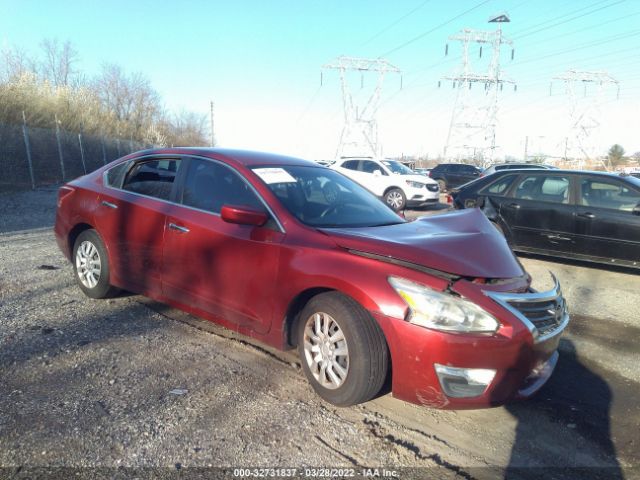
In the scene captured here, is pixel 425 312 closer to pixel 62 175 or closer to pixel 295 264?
pixel 295 264

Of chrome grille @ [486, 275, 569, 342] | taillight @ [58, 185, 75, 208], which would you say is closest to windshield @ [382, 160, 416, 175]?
taillight @ [58, 185, 75, 208]

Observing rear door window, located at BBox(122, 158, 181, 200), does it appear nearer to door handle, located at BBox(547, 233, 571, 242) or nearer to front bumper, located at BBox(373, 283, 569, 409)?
front bumper, located at BBox(373, 283, 569, 409)

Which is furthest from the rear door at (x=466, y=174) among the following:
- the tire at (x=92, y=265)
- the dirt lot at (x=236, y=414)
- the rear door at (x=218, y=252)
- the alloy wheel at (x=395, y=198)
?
the rear door at (x=218, y=252)

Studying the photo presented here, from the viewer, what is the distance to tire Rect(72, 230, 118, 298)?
4.57 m

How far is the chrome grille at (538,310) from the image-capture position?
272 centimetres

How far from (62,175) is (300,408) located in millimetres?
18925

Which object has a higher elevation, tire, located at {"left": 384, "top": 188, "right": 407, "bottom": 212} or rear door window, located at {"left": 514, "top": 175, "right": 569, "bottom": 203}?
rear door window, located at {"left": 514, "top": 175, "right": 569, "bottom": 203}

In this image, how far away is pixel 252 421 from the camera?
2.77m

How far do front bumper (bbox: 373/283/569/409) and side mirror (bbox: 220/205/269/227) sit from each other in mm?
1116

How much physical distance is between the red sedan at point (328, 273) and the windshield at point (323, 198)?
0.05 ft

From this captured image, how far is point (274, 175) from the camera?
12.5ft

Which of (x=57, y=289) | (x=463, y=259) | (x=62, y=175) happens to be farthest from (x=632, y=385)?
(x=62, y=175)

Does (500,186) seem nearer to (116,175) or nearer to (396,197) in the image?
(116,175)

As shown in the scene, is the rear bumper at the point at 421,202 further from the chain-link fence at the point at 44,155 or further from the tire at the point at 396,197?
the chain-link fence at the point at 44,155
